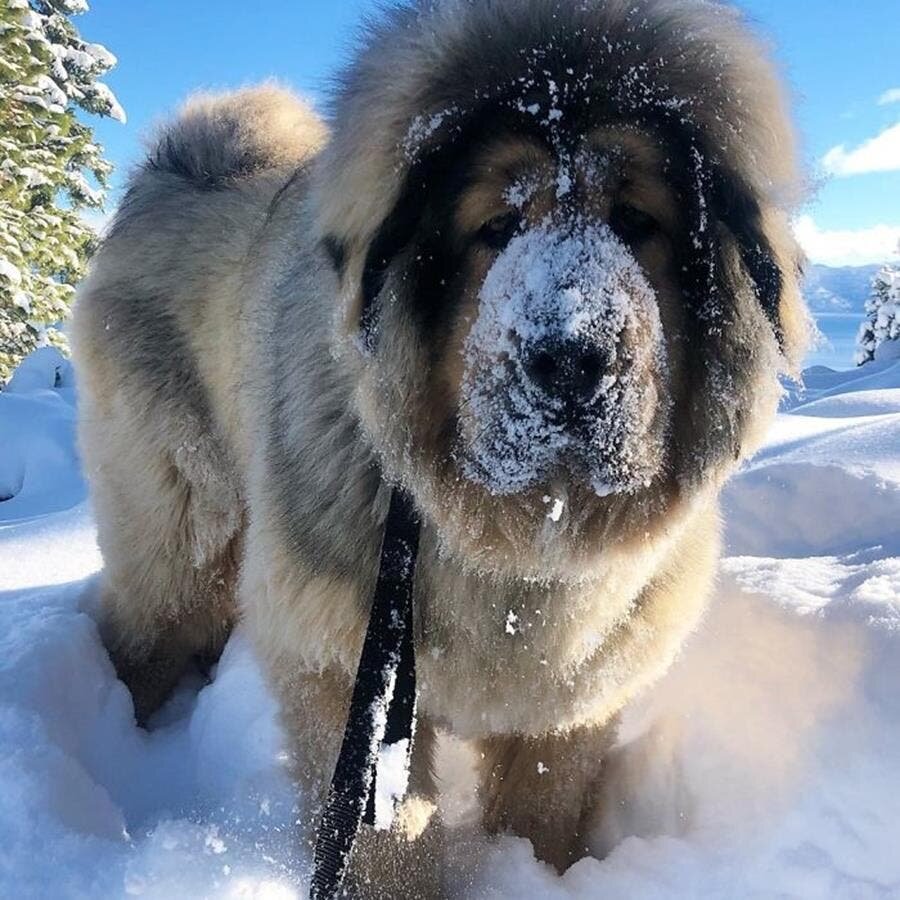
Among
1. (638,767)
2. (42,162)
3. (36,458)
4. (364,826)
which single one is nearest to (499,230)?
(364,826)

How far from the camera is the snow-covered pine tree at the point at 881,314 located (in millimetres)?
30531

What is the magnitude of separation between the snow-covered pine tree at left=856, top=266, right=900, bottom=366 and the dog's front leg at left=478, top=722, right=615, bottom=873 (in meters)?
30.5

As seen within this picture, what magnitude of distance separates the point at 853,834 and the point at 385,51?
192cm

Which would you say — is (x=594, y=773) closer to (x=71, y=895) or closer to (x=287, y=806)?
(x=287, y=806)

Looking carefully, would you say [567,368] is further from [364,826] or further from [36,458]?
[36,458]

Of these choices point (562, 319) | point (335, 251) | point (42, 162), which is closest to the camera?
point (562, 319)

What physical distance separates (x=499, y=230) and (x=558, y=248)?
0.19 m

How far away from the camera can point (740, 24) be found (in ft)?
6.13

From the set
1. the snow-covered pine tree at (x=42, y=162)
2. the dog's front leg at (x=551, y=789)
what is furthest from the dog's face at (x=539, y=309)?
the snow-covered pine tree at (x=42, y=162)

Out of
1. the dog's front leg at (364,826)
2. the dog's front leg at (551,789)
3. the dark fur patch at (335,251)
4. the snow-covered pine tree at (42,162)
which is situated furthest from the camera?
the snow-covered pine tree at (42,162)

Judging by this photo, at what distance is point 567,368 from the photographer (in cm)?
149

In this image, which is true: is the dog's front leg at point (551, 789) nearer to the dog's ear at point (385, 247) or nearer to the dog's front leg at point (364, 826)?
the dog's front leg at point (364, 826)

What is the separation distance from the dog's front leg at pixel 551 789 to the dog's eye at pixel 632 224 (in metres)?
1.27

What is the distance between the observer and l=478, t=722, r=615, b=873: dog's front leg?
7.59 ft
